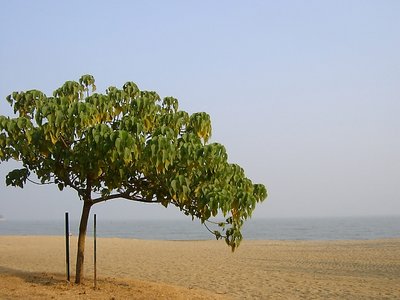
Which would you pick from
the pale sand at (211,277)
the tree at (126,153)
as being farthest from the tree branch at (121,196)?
the pale sand at (211,277)

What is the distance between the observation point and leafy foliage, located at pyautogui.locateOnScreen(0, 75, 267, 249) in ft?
31.0

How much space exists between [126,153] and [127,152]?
→ 1.0 inches

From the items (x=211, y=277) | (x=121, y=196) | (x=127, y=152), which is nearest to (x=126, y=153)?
(x=127, y=152)

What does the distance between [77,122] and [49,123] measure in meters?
0.56

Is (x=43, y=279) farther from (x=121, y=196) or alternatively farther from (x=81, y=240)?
(x=121, y=196)

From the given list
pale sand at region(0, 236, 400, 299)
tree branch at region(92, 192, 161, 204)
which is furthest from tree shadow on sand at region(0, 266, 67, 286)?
tree branch at region(92, 192, 161, 204)

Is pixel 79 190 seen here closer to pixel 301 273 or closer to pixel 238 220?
pixel 238 220

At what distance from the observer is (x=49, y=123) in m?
9.70

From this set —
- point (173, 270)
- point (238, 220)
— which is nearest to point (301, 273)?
point (173, 270)

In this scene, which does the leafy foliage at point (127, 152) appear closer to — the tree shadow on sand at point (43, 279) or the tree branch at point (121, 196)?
the tree branch at point (121, 196)

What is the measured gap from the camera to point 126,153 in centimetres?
898

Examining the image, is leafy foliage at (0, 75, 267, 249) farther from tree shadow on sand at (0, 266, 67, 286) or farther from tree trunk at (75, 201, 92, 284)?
tree shadow on sand at (0, 266, 67, 286)

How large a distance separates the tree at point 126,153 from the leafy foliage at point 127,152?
0.02 meters

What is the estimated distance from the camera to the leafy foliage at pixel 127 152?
945cm
